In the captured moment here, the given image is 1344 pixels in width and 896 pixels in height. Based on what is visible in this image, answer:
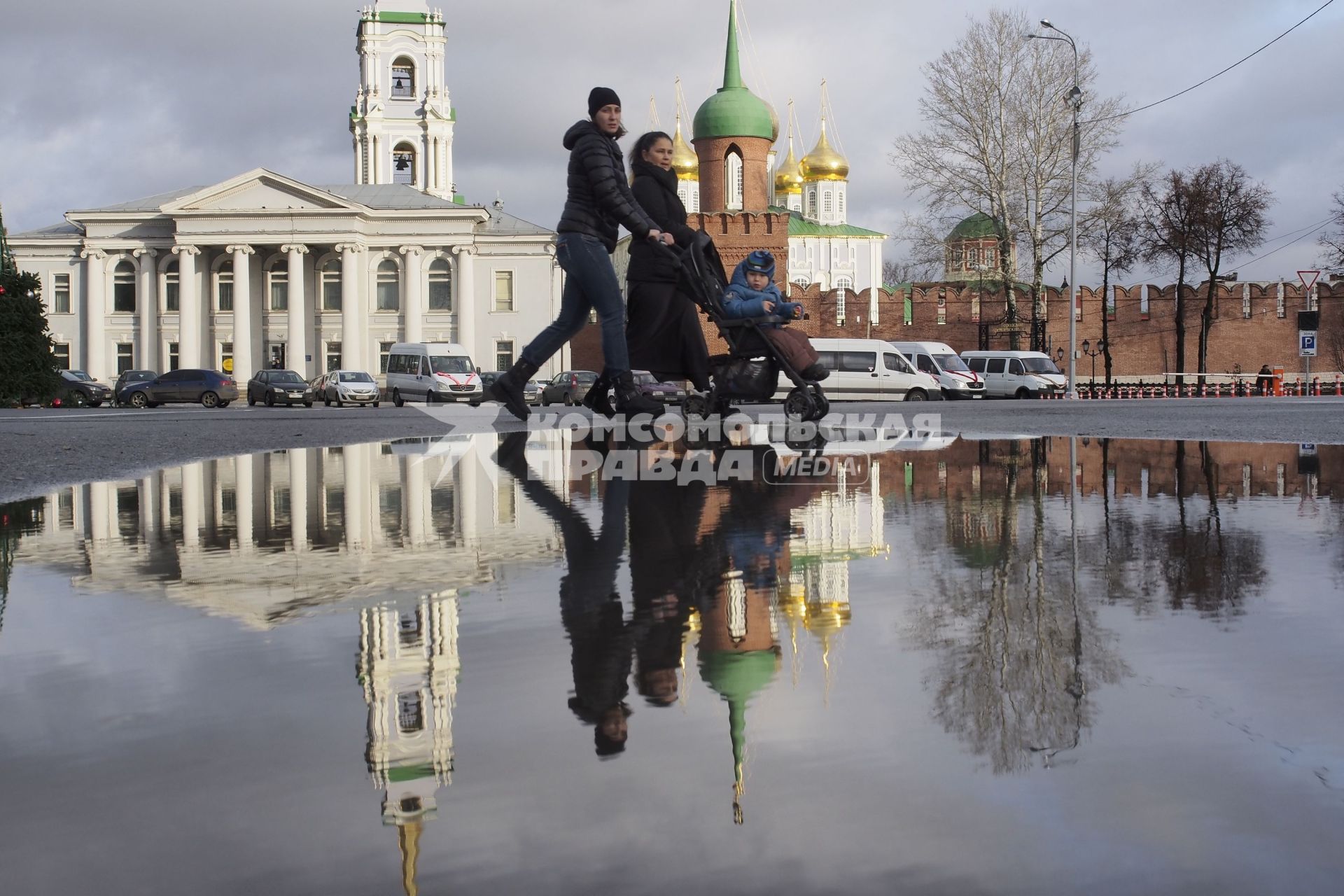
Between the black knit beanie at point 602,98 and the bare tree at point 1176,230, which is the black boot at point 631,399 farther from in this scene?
the bare tree at point 1176,230

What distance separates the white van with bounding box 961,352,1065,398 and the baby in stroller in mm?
40179

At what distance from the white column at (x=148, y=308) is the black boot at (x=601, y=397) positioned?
6786 cm

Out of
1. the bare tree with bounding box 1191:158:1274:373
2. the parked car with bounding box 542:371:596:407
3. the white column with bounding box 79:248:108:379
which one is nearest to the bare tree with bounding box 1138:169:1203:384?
the bare tree with bounding box 1191:158:1274:373

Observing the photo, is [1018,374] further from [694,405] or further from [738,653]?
[738,653]

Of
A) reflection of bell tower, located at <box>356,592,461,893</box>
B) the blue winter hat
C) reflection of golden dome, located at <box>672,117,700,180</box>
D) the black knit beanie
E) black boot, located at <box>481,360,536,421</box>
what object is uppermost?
reflection of golden dome, located at <box>672,117,700,180</box>

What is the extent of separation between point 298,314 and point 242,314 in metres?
2.82

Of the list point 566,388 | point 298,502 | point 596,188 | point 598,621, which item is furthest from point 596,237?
point 566,388

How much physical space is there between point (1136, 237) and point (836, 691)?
223 feet

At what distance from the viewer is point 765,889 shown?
65.7 inches

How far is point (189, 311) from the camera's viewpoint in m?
72.9

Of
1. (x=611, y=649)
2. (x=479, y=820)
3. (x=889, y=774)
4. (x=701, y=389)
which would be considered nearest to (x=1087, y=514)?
(x=611, y=649)

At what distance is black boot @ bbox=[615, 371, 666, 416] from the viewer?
10188mm

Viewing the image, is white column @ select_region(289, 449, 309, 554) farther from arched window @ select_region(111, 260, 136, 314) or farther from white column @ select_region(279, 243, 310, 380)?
arched window @ select_region(111, 260, 136, 314)

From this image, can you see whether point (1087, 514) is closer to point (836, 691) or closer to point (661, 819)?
point (836, 691)
